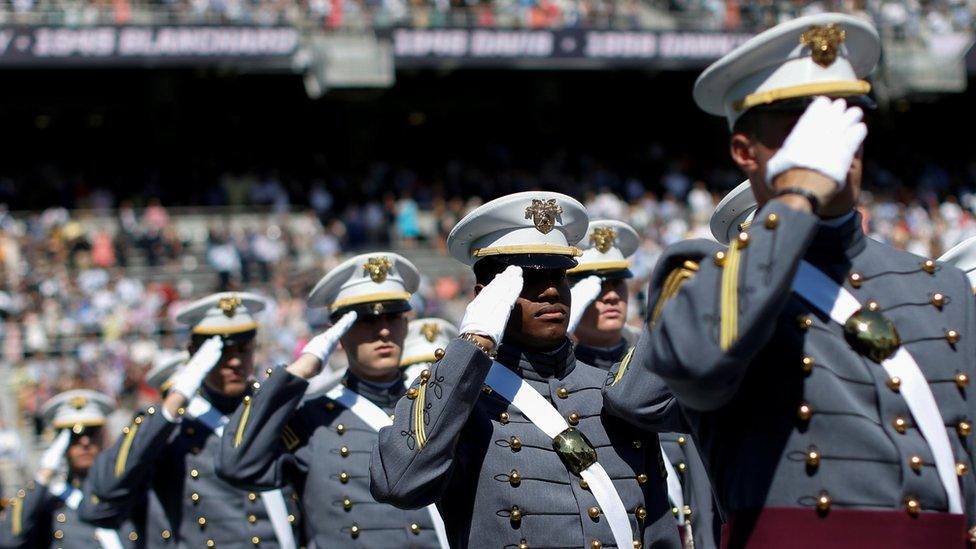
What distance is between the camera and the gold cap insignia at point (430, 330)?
25.4ft

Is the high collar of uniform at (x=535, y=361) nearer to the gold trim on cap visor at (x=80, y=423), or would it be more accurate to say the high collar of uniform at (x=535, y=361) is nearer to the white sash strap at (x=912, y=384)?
the white sash strap at (x=912, y=384)

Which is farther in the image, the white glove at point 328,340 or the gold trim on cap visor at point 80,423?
the gold trim on cap visor at point 80,423

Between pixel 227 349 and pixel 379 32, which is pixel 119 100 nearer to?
pixel 379 32

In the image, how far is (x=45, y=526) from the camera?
29.5ft

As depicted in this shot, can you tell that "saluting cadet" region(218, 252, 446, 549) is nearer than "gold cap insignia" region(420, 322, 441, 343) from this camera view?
Yes

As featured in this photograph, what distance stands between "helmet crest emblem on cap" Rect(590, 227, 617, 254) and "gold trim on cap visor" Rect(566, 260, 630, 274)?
7 centimetres

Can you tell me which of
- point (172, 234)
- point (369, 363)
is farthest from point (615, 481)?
point (172, 234)

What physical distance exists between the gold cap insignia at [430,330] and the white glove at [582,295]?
1569 millimetres

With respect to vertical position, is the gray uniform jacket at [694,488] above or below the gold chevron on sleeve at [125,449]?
below

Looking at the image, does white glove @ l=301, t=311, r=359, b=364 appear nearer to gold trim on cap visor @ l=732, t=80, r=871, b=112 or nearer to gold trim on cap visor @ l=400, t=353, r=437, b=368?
gold trim on cap visor @ l=400, t=353, r=437, b=368

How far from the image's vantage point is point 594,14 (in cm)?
2553

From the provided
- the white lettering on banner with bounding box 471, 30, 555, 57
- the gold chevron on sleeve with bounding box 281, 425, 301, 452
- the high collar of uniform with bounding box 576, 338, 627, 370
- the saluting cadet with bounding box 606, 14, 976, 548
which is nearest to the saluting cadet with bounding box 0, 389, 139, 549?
the gold chevron on sleeve with bounding box 281, 425, 301, 452

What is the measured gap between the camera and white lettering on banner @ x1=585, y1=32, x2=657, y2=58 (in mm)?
25156

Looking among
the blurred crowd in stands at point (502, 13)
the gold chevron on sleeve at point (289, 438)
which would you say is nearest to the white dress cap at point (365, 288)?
→ the gold chevron on sleeve at point (289, 438)
